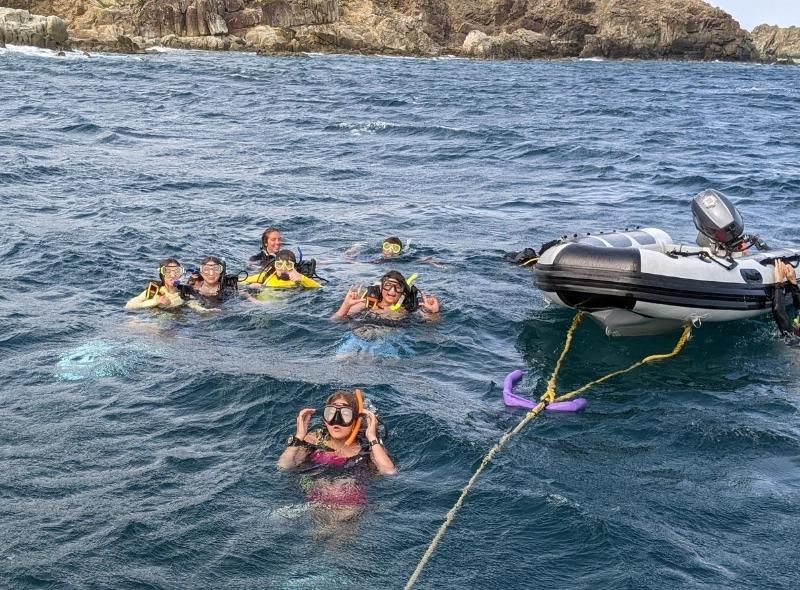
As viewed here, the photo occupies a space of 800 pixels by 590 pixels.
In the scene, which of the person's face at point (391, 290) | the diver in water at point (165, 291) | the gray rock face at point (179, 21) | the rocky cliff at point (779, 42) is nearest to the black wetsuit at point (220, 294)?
the diver in water at point (165, 291)

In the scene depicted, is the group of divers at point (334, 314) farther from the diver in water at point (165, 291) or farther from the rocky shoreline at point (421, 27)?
the rocky shoreline at point (421, 27)

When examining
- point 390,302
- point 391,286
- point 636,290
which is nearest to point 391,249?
point 390,302

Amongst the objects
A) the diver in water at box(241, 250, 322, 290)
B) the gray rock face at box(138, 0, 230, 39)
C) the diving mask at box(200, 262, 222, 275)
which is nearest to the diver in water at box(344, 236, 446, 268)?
the diver in water at box(241, 250, 322, 290)

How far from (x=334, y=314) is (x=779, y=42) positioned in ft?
345

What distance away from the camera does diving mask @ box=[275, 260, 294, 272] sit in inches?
476

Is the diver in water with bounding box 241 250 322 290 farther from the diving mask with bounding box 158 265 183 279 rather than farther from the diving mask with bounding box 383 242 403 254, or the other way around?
the diving mask with bounding box 383 242 403 254

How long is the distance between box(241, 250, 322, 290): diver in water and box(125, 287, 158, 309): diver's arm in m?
1.37

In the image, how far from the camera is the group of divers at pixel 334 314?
7.29 metres

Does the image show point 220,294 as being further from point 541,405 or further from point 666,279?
point 666,279

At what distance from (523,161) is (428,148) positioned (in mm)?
2906

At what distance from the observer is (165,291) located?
36.8 feet

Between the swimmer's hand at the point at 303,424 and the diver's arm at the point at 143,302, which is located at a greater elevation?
the swimmer's hand at the point at 303,424

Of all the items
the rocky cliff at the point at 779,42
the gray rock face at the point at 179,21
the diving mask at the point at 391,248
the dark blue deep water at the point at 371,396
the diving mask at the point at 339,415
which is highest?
the rocky cliff at the point at 779,42

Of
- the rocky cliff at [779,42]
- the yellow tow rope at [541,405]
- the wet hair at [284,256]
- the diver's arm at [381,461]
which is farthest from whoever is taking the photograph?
the rocky cliff at [779,42]
